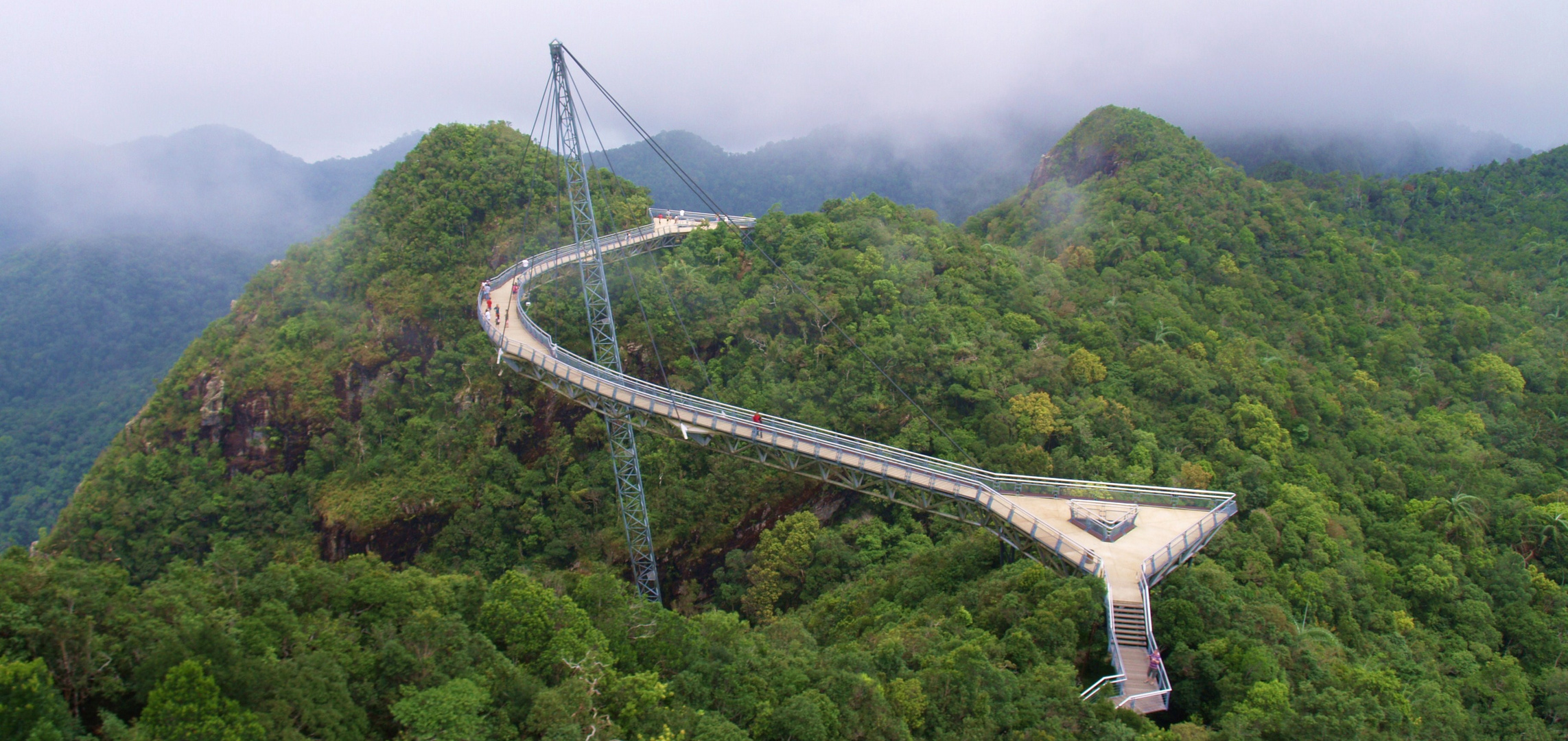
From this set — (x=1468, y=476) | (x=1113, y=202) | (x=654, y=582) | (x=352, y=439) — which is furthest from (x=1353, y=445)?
(x=352, y=439)

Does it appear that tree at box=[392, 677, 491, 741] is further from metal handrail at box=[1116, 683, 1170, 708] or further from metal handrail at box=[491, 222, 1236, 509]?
metal handrail at box=[491, 222, 1236, 509]

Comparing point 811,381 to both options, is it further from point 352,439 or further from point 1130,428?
point 352,439

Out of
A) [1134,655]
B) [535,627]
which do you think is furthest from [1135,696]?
[535,627]

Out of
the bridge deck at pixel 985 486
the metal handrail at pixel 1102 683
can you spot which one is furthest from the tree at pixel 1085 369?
the metal handrail at pixel 1102 683

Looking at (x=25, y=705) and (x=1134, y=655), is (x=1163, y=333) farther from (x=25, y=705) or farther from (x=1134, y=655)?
(x=25, y=705)

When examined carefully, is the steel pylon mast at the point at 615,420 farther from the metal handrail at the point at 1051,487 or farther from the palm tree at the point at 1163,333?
the palm tree at the point at 1163,333

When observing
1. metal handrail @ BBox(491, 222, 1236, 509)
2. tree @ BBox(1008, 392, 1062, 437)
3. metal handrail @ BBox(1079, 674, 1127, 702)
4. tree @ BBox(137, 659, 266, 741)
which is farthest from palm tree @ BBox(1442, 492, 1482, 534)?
tree @ BBox(137, 659, 266, 741)
